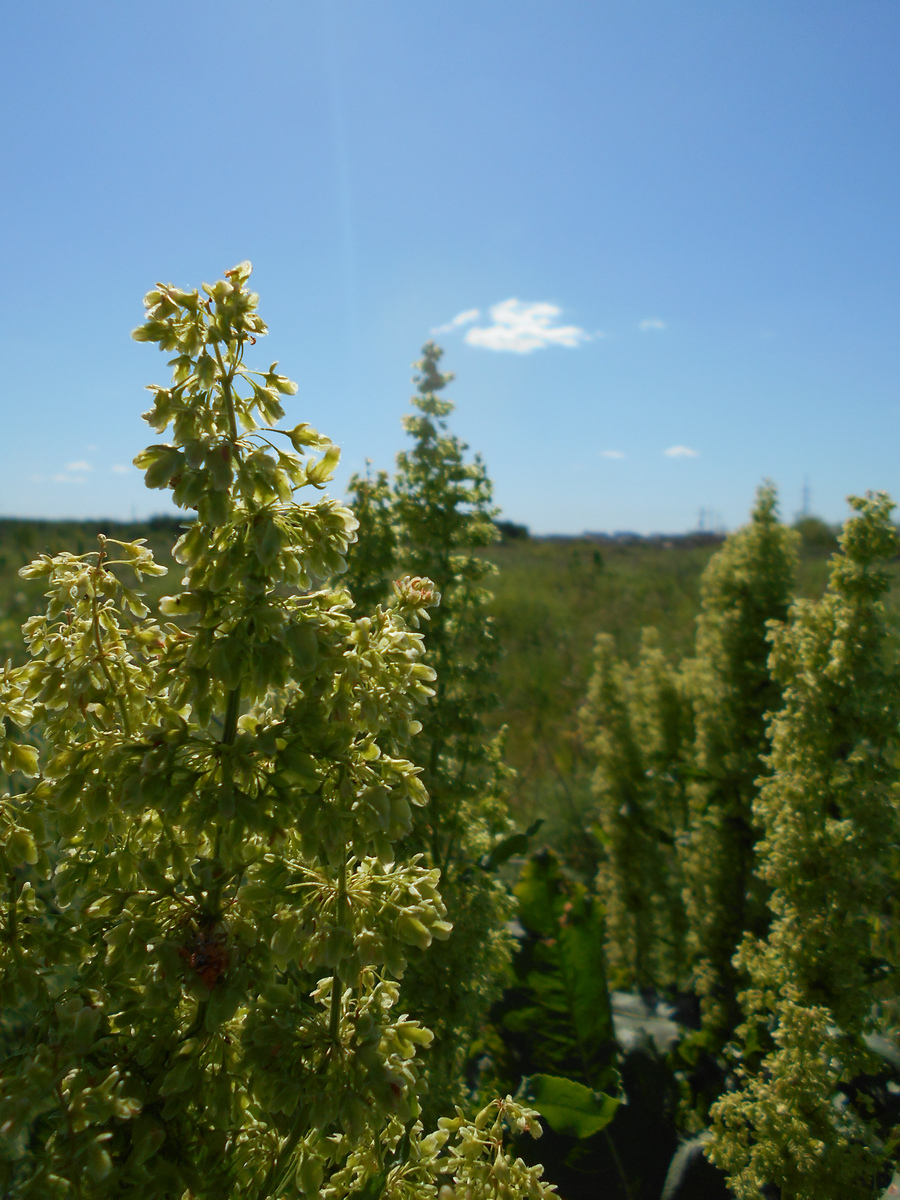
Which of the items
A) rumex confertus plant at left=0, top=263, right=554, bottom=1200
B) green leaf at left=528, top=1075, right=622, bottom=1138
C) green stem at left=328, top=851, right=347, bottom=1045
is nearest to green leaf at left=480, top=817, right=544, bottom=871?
green leaf at left=528, top=1075, right=622, bottom=1138

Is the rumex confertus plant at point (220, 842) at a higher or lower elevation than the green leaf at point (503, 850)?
higher

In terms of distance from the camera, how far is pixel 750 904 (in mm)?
3439

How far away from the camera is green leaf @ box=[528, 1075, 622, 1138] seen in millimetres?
2045

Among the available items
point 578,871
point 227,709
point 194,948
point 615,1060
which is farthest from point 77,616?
point 578,871

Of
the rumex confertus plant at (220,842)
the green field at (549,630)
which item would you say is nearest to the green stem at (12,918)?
the rumex confertus plant at (220,842)

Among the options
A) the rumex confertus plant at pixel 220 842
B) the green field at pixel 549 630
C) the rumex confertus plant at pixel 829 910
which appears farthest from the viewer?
the green field at pixel 549 630

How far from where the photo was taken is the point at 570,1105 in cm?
207

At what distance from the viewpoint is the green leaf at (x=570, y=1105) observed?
6.71ft

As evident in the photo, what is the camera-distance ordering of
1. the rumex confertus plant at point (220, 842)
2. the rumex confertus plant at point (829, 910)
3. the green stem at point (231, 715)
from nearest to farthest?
the rumex confertus plant at point (220, 842), the green stem at point (231, 715), the rumex confertus plant at point (829, 910)

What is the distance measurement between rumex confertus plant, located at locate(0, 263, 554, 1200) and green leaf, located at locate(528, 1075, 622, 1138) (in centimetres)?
99

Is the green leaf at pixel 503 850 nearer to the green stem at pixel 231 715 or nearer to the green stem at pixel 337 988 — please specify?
the green stem at pixel 337 988

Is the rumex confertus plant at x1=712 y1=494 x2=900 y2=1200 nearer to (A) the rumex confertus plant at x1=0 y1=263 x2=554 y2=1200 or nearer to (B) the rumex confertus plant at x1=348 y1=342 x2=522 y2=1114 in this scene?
(B) the rumex confertus plant at x1=348 y1=342 x2=522 y2=1114

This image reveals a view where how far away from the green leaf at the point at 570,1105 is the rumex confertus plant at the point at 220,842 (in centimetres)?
99

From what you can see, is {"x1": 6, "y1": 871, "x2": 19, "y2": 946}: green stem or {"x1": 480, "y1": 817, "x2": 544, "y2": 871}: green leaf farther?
{"x1": 480, "y1": 817, "x2": 544, "y2": 871}: green leaf
